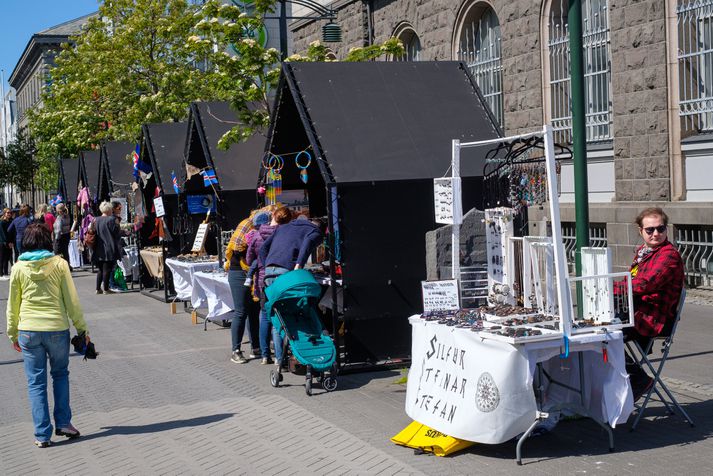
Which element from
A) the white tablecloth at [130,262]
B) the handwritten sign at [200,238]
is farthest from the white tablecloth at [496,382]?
the white tablecloth at [130,262]

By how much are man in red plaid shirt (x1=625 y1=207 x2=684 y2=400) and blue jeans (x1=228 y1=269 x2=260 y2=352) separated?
5.07 meters

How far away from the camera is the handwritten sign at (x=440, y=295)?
8164mm

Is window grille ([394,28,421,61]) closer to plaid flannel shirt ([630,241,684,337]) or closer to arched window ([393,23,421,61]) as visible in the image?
arched window ([393,23,421,61])

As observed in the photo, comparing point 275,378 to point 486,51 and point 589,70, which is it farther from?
point 486,51

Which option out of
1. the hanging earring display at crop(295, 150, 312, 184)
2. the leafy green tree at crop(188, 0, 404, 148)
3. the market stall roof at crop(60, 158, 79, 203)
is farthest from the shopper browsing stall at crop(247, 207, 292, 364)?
the market stall roof at crop(60, 158, 79, 203)

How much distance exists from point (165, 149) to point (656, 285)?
13.1 meters

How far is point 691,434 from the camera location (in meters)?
7.32

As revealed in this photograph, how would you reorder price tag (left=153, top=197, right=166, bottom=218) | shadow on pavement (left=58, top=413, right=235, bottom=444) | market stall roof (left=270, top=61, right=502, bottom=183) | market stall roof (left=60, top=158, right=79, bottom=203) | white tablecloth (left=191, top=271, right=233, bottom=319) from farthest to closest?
market stall roof (left=60, top=158, right=79, bottom=203), price tag (left=153, top=197, right=166, bottom=218), white tablecloth (left=191, top=271, right=233, bottom=319), market stall roof (left=270, top=61, right=502, bottom=183), shadow on pavement (left=58, top=413, right=235, bottom=444)

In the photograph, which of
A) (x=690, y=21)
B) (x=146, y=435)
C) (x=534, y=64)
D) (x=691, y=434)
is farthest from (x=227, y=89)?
(x=691, y=434)

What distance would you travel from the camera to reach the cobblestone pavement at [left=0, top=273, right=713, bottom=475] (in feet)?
22.7

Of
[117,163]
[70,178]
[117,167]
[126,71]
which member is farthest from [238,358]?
[70,178]

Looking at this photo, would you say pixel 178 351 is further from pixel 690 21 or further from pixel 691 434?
pixel 690 21

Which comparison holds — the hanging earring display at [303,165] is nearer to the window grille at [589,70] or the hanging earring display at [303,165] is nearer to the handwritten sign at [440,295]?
the handwritten sign at [440,295]

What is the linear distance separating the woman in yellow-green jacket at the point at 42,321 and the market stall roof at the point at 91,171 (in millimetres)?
19479
